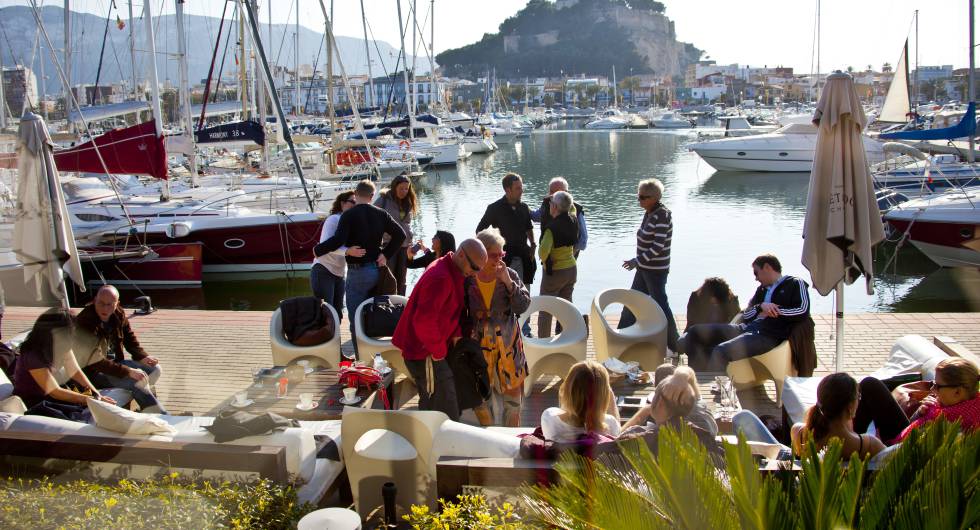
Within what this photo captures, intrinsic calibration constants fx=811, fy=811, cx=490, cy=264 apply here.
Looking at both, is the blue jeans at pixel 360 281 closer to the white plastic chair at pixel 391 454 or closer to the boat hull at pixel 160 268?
the white plastic chair at pixel 391 454

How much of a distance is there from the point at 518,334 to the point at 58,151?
36.5 ft

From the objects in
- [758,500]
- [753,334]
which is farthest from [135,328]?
[758,500]

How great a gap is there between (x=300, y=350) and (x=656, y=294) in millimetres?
2827

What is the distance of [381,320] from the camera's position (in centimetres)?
595

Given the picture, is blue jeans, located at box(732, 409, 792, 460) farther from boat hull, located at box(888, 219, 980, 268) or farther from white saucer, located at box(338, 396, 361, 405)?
boat hull, located at box(888, 219, 980, 268)

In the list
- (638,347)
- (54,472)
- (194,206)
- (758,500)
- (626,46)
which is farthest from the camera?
(626,46)

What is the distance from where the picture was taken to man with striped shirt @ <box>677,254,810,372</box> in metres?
5.29

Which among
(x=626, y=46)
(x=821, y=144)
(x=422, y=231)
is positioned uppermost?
(x=626, y=46)

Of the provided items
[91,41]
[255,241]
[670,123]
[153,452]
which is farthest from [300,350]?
[670,123]

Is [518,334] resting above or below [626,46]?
below

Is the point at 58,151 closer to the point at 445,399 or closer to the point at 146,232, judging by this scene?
the point at 146,232

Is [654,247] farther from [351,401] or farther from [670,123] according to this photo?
[670,123]

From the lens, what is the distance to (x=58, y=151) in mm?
13125

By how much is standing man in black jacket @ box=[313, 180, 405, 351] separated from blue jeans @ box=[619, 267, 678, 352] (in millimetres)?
1951
